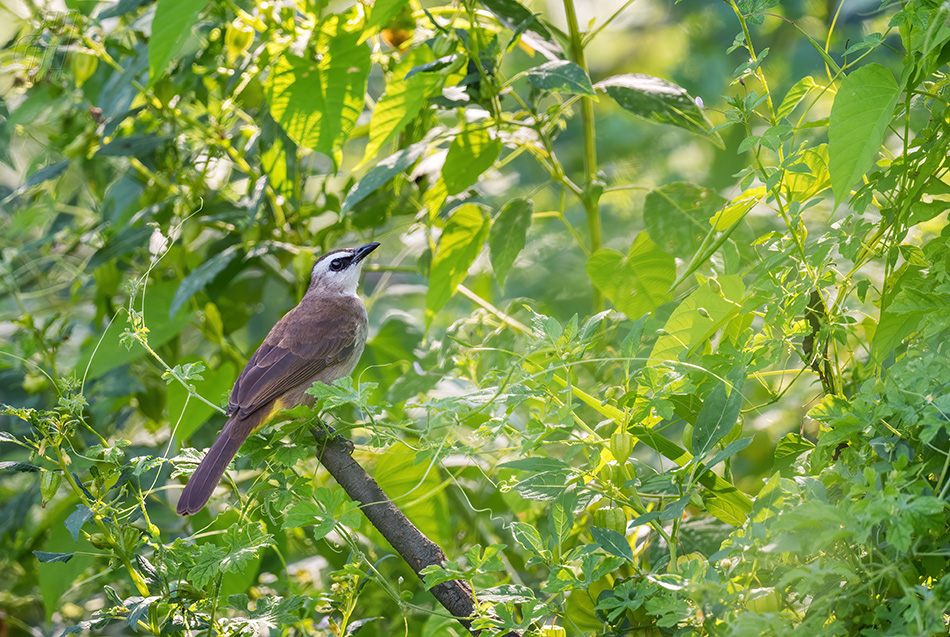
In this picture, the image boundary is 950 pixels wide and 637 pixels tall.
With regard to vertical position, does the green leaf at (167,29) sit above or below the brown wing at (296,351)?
above

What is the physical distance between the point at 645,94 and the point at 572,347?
0.89 meters

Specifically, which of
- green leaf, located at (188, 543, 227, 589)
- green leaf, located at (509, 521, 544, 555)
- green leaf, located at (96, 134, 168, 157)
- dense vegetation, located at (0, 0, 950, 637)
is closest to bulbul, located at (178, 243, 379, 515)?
dense vegetation, located at (0, 0, 950, 637)

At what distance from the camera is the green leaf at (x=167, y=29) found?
1781mm

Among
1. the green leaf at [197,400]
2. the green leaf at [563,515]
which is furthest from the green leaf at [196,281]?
the green leaf at [563,515]

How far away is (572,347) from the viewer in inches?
53.6

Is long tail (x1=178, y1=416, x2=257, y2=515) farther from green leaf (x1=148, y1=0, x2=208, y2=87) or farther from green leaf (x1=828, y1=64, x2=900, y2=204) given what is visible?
green leaf (x1=828, y1=64, x2=900, y2=204)

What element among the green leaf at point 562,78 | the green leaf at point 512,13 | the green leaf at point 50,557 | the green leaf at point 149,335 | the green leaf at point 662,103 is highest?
the green leaf at point 512,13

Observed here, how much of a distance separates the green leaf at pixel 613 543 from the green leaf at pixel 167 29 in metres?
1.43

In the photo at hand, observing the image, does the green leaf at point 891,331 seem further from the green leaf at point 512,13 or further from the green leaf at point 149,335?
the green leaf at point 149,335

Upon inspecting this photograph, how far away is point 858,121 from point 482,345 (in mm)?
1073

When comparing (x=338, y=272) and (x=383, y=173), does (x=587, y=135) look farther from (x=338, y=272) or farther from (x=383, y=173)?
(x=338, y=272)

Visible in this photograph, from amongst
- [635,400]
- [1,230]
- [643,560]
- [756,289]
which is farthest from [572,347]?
[1,230]

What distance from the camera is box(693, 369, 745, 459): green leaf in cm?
125

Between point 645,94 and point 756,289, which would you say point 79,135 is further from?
point 756,289
